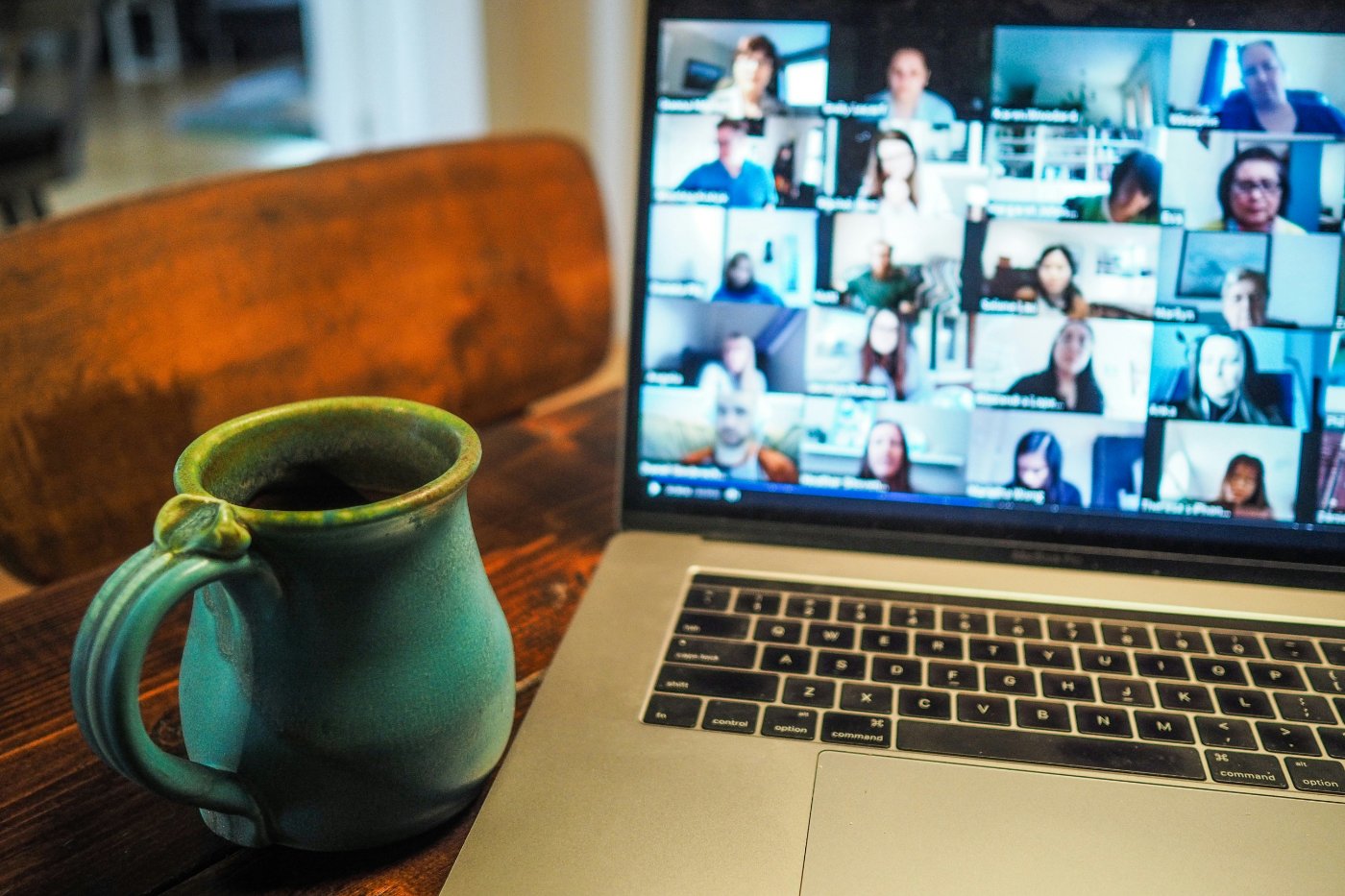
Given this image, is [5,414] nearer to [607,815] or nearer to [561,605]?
[561,605]

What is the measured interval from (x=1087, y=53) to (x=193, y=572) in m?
0.45

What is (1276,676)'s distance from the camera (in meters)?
0.46

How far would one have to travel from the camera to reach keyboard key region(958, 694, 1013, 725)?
44 cm

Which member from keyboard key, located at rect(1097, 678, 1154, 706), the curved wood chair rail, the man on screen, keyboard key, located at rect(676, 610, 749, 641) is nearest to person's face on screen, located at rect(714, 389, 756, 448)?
the man on screen

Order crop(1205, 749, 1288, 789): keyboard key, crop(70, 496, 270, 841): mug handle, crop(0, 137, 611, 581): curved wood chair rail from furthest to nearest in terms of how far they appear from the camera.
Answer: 1. crop(0, 137, 611, 581): curved wood chair rail
2. crop(1205, 749, 1288, 789): keyboard key
3. crop(70, 496, 270, 841): mug handle

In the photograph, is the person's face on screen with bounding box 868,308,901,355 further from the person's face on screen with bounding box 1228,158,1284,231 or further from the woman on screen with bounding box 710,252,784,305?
the person's face on screen with bounding box 1228,158,1284,231

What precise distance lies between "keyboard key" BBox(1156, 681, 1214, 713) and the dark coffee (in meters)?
0.31

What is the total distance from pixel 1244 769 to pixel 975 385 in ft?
0.70

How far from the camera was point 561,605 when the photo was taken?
0.57 meters

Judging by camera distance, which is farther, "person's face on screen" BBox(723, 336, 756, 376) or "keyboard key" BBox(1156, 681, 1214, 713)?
"person's face on screen" BBox(723, 336, 756, 376)

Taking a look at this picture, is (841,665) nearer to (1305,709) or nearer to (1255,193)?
(1305,709)

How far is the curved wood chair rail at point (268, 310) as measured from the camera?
2.43ft

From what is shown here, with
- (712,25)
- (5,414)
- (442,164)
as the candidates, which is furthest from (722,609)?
(442,164)

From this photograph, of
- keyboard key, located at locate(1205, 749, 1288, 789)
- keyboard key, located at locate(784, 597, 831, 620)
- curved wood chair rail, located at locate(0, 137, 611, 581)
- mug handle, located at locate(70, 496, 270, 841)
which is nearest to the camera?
mug handle, located at locate(70, 496, 270, 841)
